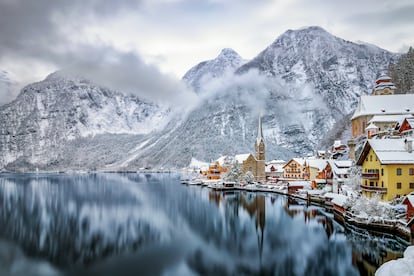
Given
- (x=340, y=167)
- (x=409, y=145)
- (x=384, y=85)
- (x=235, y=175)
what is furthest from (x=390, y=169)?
(x=235, y=175)

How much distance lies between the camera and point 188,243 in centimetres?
3400

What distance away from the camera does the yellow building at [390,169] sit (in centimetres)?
3725

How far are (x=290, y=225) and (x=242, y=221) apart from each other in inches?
255

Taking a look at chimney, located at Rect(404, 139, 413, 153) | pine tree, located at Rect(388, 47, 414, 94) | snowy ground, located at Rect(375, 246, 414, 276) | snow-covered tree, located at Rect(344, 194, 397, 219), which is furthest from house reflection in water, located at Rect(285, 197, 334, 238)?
pine tree, located at Rect(388, 47, 414, 94)

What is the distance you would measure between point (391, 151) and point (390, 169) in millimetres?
2482

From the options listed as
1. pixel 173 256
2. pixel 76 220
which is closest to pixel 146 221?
pixel 76 220

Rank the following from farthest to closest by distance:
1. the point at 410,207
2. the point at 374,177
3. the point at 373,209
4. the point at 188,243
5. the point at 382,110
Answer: the point at 382,110, the point at 374,177, the point at 373,209, the point at 188,243, the point at 410,207

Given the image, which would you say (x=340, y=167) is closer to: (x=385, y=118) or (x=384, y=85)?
(x=385, y=118)

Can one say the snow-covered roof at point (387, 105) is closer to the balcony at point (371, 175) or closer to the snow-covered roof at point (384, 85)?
the snow-covered roof at point (384, 85)

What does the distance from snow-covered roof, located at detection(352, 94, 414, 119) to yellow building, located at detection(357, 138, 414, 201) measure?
2345cm

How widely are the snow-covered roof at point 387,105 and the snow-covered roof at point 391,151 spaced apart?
2320cm

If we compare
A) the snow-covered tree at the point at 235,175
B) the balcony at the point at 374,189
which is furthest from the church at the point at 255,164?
the balcony at the point at 374,189

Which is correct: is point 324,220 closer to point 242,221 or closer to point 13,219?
point 242,221

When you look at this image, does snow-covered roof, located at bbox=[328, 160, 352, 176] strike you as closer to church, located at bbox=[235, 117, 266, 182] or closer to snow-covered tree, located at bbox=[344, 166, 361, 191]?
snow-covered tree, located at bbox=[344, 166, 361, 191]
